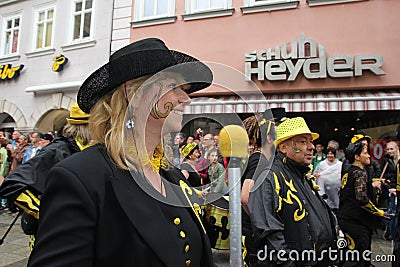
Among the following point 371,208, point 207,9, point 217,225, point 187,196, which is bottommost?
point 217,225

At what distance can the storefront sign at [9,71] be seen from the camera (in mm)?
10641

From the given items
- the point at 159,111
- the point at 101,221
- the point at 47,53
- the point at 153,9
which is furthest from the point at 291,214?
the point at 47,53

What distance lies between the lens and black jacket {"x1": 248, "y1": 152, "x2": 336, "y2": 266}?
2.00 metres

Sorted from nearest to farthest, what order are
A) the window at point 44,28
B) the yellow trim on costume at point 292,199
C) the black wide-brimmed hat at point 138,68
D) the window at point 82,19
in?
the black wide-brimmed hat at point 138,68, the yellow trim on costume at point 292,199, the window at point 82,19, the window at point 44,28

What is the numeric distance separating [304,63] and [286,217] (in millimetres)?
5775

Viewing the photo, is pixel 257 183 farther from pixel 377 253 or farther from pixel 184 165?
pixel 377 253

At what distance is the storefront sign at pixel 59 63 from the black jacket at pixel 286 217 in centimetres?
904

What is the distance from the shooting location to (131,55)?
105cm

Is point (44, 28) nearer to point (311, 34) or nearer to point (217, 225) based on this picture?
point (311, 34)

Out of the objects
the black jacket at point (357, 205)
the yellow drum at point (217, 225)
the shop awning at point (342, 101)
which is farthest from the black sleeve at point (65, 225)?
the shop awning at point (342, 101)

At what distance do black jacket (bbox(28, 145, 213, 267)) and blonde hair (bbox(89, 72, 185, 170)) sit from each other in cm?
4

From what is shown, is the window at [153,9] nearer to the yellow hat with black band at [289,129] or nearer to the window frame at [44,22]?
the window frame at [44,22]

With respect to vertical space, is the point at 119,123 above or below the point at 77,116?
below

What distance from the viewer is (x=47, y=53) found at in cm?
1019
